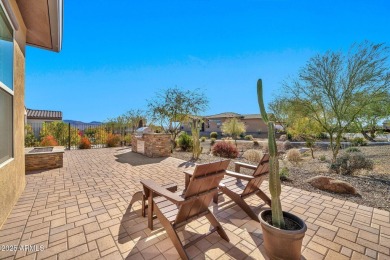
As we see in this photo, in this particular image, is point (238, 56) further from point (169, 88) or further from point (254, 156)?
point (254, 156)

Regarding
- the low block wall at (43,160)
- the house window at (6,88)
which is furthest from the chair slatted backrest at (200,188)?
the low block wall at (43,160)

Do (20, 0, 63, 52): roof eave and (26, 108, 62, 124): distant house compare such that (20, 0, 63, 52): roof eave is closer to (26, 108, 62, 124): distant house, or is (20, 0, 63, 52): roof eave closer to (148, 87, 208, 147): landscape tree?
(148, 87, 208, 147): landscape tree

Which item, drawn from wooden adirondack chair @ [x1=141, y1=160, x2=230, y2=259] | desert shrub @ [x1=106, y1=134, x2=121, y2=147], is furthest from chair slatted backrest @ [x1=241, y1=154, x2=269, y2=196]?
desert shrub @ [x1=106, y1=134, x2=121, y2=147]

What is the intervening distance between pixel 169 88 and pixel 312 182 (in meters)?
10.1

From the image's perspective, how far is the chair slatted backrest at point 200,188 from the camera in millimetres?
2010

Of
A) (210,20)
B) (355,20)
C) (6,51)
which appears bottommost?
(6,51)

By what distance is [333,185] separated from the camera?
13.7ft

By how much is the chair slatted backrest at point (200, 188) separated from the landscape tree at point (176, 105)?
32.7ft

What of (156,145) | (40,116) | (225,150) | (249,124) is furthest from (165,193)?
(249,124)

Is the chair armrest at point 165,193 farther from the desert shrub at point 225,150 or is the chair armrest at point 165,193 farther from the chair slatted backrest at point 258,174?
the desert shrub at point 225,150

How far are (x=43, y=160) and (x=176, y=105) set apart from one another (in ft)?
25.9

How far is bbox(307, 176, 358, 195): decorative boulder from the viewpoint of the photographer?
4.05m

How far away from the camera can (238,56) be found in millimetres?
13164

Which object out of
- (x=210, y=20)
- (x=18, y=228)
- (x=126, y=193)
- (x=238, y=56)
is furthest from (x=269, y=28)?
(x=18, y=228)
